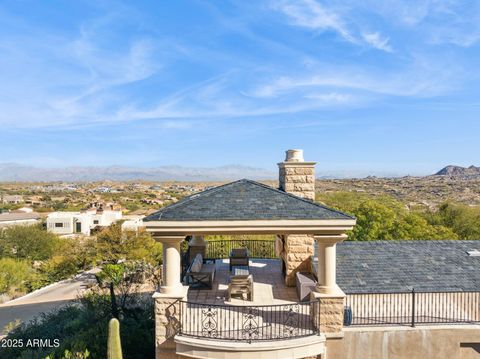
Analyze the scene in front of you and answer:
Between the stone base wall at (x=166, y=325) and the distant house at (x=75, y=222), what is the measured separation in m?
58.4

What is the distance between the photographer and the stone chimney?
11.8m

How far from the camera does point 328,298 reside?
8844mm

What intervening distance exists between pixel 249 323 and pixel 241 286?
178 centimetres

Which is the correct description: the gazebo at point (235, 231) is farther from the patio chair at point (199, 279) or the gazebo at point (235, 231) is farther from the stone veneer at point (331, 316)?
the patio chair at point (199, 279)

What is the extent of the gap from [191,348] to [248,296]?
270cm

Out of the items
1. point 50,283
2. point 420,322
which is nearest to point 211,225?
point 420,322

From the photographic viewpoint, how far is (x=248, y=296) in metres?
10.5

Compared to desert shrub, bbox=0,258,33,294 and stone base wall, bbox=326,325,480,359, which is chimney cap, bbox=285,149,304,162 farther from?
desert shrub, bbox=0,258,33,294

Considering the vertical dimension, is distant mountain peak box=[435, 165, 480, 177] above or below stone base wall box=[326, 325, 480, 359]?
above

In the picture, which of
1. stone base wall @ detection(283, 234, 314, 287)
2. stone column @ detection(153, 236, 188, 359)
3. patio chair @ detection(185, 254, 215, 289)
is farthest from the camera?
stone base wall @ detection(283, 234, 314, 287)

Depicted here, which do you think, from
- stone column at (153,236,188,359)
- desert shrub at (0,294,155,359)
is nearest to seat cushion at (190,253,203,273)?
desert shrub at (0,294,155,359)

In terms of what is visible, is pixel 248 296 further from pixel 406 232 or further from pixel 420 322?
pixel 406 232

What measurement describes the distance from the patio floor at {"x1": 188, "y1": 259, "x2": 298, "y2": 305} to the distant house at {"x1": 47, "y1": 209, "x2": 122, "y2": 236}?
54.9 metres

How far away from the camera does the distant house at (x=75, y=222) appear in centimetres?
6259
